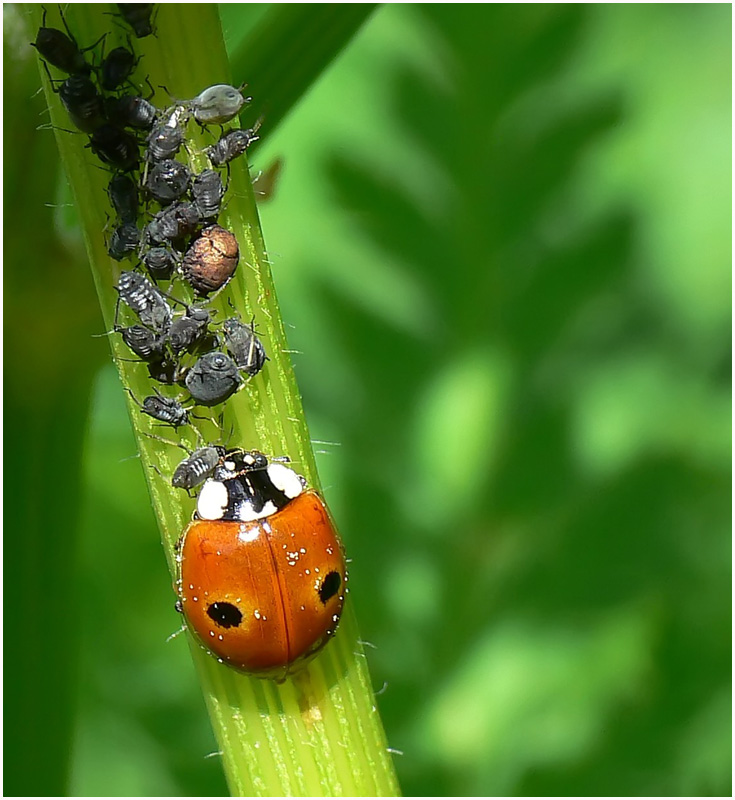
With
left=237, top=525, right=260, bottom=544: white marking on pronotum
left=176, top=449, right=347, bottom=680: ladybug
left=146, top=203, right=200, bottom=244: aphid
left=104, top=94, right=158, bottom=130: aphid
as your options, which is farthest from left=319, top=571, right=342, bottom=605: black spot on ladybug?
left=104, top=94, right=158, bottom=130: aphid

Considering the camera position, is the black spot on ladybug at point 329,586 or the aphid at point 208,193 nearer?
the aphid at point 208,193

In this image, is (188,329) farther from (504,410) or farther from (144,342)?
(504,410)

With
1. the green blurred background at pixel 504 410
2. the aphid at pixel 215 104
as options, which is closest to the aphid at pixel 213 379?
the aphid at pixel 215 104

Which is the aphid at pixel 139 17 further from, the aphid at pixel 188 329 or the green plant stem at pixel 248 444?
the aphid at pixel 188 329

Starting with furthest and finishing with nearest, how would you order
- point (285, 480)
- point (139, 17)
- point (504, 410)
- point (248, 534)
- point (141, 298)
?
point (504, 410), point (248, 534), point (285, 480), point (141, 298), point (139, 17)

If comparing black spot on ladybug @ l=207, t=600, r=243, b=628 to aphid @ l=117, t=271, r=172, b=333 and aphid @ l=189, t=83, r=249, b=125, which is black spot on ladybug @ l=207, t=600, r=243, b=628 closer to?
aphid @ l=117, t=271, r=172, b=333

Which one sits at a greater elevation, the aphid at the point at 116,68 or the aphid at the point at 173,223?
the aphid at the point at 116,68

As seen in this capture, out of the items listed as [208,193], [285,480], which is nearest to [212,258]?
[208,193]
